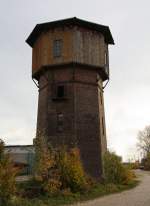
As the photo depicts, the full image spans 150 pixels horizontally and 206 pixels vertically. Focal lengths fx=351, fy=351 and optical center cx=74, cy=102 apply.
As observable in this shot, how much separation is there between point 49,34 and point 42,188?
12440 millimetres

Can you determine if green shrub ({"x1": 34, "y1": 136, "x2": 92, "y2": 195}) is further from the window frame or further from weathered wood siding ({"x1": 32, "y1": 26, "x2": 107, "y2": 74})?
the window frame

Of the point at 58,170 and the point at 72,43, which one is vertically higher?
the point at 72,43

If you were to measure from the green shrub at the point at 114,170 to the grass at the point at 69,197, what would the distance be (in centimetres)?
171

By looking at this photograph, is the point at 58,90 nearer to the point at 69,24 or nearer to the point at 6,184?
the point at 69,24

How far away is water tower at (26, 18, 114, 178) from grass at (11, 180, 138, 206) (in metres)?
1.67

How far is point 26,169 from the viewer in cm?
2775

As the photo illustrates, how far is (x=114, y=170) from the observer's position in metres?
27.5

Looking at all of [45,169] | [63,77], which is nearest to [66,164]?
[45,169]

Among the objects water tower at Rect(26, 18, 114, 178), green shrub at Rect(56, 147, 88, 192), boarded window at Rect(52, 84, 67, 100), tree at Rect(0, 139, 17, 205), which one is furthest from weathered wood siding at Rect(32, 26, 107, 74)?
tree at Rect(0, 139, 17, 205)

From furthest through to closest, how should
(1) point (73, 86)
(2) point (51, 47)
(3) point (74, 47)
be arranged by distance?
(2) point (51, 47), (3) point (74, 47), (1) point (73, 86)

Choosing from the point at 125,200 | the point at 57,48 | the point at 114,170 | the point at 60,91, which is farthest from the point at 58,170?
the point at 57,48

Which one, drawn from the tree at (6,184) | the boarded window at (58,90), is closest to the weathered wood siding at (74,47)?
the boarded window at (58,90)

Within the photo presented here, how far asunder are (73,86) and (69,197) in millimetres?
9021

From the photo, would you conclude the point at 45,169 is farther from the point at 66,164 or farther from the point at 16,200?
the point at 16,200
